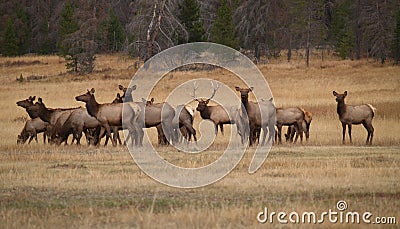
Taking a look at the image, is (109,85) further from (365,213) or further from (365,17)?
(365,213)

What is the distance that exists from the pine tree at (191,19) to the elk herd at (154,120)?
2983cm

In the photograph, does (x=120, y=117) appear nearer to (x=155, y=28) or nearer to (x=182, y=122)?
(x=182, y=122)

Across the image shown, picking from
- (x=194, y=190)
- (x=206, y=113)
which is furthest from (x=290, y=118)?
(x=194, y=190)

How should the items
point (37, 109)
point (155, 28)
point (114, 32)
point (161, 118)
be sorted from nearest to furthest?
1. point (161, 118)
2. point (37, 109)
3. point (155, 28)
4. point (114, 32)

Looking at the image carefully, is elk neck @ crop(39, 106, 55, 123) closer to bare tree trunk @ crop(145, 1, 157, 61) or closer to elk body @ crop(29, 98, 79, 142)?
elk body @ crop(29, 98, 79, 142)

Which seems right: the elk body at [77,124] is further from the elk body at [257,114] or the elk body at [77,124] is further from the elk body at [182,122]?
the elk body at [257,114]

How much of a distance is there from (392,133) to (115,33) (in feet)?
170

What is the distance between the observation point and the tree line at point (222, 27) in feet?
172

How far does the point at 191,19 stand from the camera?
56750 millimetres

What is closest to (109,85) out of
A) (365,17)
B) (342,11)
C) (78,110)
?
(78,110)

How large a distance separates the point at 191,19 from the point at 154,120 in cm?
3372

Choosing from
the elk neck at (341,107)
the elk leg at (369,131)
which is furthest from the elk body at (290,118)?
the elk leg at (369,131)

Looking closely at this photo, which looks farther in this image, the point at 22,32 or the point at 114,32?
the point at 22,32

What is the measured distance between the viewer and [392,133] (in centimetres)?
2781
